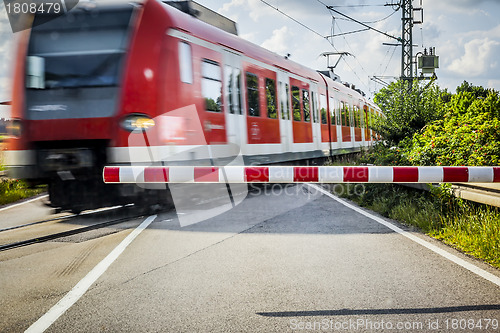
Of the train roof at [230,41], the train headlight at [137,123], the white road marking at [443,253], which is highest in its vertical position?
the train roof at [230,41]

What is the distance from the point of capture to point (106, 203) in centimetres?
798

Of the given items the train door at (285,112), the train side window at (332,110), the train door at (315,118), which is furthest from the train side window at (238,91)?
the train side window at (332,110)

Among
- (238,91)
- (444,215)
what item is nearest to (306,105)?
(238,91)

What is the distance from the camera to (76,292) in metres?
4.16

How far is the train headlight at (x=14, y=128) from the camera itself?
7745mm

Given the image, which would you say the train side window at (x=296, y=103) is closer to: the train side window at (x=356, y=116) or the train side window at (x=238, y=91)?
the train side window at (x=238, y=91)

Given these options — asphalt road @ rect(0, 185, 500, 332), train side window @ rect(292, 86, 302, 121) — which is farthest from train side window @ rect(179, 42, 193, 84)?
train side window @ rect(292, 86, 302, 121)

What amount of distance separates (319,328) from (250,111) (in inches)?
332

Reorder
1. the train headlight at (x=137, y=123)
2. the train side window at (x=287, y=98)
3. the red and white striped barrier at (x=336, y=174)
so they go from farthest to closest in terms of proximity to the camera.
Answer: the train side window at (x=287, y=98) → the train headlight at (x=137, y=123) → the red and white striped barrier at (x=336, y=174)

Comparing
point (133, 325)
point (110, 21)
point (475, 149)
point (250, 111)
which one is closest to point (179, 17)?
point (110, 21)

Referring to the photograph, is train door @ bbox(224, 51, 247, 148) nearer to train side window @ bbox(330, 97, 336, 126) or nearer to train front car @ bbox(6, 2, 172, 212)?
train front car @ bbox(6, 2, 172, 212)

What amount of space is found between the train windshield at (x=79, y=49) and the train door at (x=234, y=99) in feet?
A: 10.1

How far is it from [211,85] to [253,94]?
2102mm

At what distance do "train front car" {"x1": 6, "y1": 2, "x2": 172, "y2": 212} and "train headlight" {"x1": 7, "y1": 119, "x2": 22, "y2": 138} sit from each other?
0.7 inches
